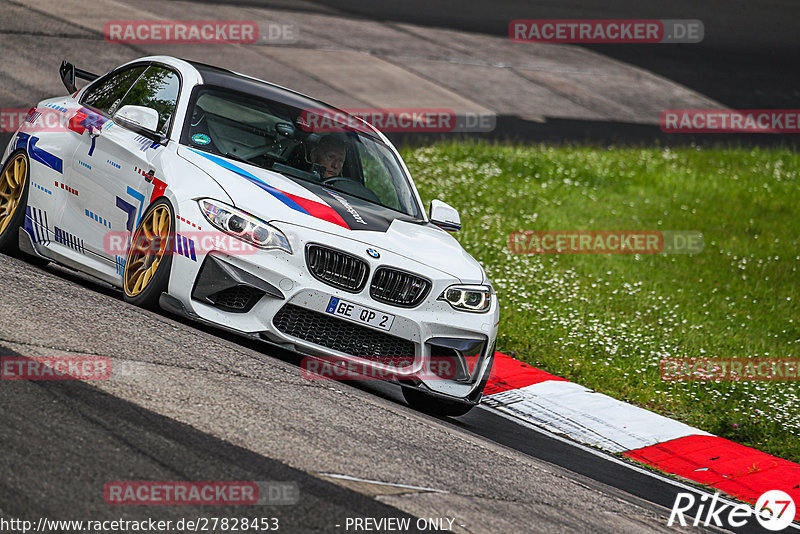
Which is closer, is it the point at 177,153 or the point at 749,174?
the point at 177,153

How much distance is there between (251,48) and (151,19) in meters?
2.03

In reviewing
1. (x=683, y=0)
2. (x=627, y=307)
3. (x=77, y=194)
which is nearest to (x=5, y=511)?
(x=77, y=194)

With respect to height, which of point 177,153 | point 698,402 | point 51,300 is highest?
point 177,153

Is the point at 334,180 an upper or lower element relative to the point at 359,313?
upper

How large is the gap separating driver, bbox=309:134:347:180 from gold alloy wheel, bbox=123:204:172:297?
136 centimetres

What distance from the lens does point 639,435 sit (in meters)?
7.88

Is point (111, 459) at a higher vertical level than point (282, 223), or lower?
lower

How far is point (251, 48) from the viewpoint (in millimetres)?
19969

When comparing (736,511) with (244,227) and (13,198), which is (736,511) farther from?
(13,198)

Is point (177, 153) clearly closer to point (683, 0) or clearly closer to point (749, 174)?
point (749, 174)
